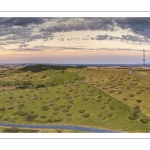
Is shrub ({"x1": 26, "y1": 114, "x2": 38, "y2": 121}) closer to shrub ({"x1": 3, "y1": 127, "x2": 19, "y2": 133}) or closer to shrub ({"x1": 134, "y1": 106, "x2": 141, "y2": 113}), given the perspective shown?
shrub ({"x1": 3, "y1": 127, "x2": 19, "y2": 133})

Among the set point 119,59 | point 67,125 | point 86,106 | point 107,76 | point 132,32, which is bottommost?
point 67,125

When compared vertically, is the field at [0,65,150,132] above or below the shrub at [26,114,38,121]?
above

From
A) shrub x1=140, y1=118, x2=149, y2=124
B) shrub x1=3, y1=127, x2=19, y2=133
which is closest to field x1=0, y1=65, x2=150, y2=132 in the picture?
shrub x1=140, y1=118, x2=149, y2=124

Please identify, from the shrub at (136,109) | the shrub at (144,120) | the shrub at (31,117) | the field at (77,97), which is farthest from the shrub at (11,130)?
the shrub at (144,120)

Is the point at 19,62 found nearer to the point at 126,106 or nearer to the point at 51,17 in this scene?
the point at 51,17

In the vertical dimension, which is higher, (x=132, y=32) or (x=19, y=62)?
(x=132, y=32)

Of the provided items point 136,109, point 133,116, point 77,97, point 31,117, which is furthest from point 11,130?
point 136,109

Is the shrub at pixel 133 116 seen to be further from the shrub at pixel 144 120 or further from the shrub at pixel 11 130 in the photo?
the shrub at pixel 11 130
